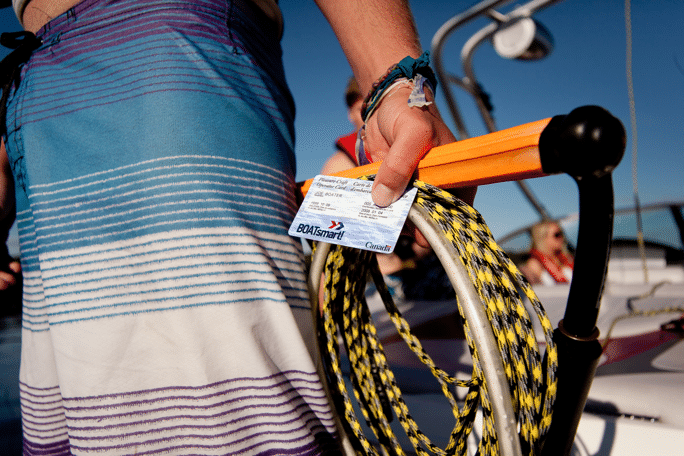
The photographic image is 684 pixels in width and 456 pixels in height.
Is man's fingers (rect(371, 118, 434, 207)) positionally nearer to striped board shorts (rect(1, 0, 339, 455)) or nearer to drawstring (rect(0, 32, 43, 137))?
striped board shorts (rect(1, 0, 339, 455))

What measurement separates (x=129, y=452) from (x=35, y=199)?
0.39 m

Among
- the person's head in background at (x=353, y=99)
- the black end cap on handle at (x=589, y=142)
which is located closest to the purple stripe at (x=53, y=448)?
the black end cap on handle at (x=589, y=142)

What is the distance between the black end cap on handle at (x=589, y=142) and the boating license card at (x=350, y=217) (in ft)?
0.70

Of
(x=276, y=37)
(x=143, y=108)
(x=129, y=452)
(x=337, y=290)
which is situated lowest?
(x=129, y=452)

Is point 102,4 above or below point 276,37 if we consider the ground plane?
below

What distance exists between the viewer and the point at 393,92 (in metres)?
0.58

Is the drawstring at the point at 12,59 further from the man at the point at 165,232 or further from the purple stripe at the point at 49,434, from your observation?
the purple stripe at the point at 49,434

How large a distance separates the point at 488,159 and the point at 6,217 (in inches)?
37.5

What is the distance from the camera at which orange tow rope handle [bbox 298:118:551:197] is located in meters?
0.43

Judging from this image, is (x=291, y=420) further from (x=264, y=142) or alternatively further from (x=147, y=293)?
(x=264, y=142)

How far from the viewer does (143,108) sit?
0.53 m

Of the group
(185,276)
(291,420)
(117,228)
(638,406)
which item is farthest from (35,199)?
(638,406)

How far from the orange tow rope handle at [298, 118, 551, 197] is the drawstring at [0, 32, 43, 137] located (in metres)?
0.67

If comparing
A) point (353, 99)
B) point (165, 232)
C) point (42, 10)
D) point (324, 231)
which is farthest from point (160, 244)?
point (353, 99)
